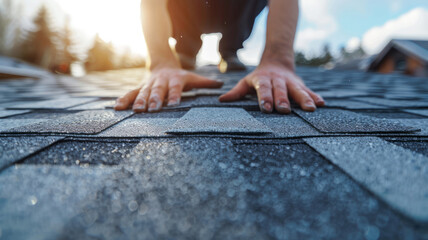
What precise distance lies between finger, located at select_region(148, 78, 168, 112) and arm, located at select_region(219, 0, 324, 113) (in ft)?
0.95

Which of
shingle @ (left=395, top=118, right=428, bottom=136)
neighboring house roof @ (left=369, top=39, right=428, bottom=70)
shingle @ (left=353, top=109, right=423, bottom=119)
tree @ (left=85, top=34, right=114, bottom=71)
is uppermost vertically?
tree @ (left=85, top=34, right=114, bottom=71)

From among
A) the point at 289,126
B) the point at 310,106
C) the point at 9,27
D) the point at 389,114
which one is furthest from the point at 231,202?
the point at 9,27

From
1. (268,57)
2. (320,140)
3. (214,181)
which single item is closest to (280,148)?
(320,140)

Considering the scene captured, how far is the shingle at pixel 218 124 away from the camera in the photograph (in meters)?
0.56

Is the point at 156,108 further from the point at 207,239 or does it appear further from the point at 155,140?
the point at 207,239

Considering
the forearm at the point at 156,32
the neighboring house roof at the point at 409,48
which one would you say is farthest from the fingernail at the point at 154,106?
the neighboring house roof at the point at 409,48

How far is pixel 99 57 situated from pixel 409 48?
2552 cm

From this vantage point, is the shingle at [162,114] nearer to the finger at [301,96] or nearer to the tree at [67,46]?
the finger at [301,96]

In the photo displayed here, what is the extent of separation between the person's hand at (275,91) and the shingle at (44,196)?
0.66m

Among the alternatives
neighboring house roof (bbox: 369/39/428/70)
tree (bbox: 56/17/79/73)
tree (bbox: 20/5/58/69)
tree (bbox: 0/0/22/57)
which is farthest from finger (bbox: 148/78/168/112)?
tree (bbox: 56/17/79/73)

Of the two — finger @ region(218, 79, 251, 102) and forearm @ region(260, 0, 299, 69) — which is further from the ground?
forearm @ region(260, 0, 299, 69)

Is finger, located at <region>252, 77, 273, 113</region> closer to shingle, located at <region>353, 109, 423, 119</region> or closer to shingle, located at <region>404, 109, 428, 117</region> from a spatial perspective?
shingle, located at <region>353, 109, 423, 119</region>

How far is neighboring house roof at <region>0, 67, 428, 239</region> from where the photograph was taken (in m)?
0.27

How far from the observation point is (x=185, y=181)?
356 millimetres
